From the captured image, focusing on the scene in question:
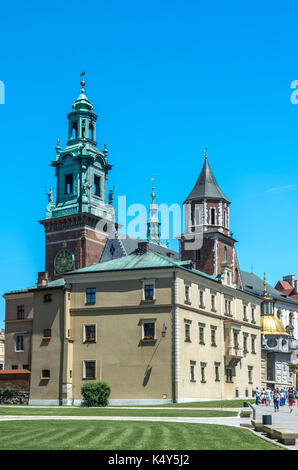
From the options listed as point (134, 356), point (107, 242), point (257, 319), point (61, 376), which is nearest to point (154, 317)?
point (134, 356)

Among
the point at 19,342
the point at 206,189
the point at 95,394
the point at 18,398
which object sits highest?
the point at 206,189

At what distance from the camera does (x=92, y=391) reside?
52.9 meters

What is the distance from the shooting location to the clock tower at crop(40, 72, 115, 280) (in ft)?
303

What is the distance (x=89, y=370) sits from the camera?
6075cm

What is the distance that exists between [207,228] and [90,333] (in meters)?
35.3

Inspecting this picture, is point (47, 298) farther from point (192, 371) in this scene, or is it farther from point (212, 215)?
point (212, 215)

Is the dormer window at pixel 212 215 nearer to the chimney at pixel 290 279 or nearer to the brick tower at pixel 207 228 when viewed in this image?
the brick tower at pixel 207 228

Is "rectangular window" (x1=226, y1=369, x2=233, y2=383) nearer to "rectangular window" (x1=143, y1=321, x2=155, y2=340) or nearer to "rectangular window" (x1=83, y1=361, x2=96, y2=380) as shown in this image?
"rectangular window" (x1=143, y1=321, x2=155, y2=340)

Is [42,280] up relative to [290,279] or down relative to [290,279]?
down

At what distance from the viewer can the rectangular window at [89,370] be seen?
6044 cm

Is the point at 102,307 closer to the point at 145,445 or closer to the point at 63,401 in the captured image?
the point at 63,401

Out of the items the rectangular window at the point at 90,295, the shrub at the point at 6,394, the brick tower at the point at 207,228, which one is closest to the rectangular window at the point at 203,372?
the rectangular window at the point at 90,295

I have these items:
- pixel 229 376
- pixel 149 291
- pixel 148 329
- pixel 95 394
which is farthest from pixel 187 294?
pixel 95 394
